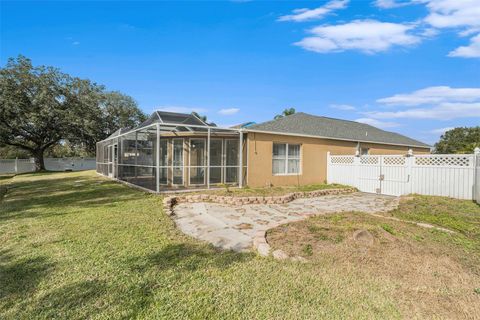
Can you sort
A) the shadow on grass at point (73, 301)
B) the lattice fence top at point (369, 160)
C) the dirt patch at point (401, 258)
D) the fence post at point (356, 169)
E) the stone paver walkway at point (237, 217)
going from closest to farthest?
the shadow on grass at point (73, 301) → the dirt patch at point (401, 258) → the stone paver walkway at point (237, 217) → the lattice fence top at point (369, 160) → the fence post at point (356, 169)

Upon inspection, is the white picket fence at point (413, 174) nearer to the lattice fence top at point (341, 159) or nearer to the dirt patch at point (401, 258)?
the lattice fence top at point (341, 159)

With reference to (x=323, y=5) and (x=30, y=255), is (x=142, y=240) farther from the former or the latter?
(x=323, y=5)

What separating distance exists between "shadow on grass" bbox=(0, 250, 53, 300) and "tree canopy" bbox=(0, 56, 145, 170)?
23.0m

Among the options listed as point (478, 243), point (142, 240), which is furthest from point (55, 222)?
point (478, 243)

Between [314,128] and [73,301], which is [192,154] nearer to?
[314,128]

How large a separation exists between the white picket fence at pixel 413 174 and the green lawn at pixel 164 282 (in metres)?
7.84

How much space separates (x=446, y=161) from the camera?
945 cm

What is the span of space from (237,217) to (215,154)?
198 inches

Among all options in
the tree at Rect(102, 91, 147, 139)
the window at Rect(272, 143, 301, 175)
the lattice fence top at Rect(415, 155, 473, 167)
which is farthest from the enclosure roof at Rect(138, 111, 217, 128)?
the tree at Rect(102, 91, 147, 139)

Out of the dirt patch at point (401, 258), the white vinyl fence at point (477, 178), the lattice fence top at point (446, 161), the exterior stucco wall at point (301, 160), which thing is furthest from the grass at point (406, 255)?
the exterior stucco wall at point (301, 160)

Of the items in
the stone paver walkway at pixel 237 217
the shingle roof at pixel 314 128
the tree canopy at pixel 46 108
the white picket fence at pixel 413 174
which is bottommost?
the stone paver walkway at pixel 237 217

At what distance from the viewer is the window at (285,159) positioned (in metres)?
12.4

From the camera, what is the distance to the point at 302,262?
3.70m

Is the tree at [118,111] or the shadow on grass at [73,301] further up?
the tree at [118,111]
